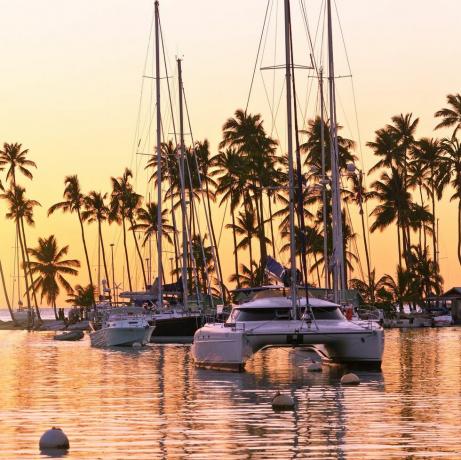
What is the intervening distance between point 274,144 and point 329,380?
88.3 m

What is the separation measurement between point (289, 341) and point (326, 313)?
2.81 m

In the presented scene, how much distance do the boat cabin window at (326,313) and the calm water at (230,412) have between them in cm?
185

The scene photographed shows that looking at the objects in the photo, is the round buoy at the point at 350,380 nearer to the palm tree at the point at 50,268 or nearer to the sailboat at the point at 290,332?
the sailboat at the point at 290,332

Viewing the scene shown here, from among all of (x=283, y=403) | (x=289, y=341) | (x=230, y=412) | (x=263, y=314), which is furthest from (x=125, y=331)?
(x=283, y=403)

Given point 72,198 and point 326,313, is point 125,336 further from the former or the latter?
point 72,198

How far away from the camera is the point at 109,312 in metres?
76.3

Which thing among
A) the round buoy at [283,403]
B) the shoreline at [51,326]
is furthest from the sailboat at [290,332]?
the shoreline at [51,326]

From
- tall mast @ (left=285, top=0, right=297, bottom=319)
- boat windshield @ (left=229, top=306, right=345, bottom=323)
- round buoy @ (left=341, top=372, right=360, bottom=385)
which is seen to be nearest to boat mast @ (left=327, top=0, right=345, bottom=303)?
tall mast @ (left=285, top=0, right=297, bottom=319)

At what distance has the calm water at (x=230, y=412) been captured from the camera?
22.8 meters

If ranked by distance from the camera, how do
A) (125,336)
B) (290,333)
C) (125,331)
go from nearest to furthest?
1. (290,333)
2. (125,331)
3. (125,336)

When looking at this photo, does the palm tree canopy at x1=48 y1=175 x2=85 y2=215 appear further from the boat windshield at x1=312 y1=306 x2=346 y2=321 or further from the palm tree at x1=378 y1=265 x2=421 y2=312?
the boat windshield at x1=312 y1=306 x2=346 y2=321

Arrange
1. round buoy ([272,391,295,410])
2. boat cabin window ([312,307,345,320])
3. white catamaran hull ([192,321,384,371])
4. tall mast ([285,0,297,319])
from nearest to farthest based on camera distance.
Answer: round buoy ([272,391,295,410]) < white catamaran hull ([192,321,384,371]) < boat cabin window ([312,307,345,320]) < tall mast ([285,0,297,319])

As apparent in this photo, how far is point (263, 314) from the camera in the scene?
4253cm

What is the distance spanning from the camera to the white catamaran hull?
40.8 meters
